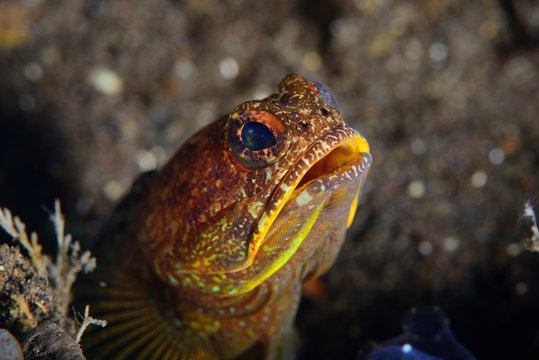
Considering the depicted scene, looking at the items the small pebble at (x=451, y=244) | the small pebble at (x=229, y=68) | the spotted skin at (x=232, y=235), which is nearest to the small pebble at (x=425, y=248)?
the small pebble at (x=451, y=244)

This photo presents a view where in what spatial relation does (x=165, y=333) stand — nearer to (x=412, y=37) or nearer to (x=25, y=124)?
(x=25, y=124)

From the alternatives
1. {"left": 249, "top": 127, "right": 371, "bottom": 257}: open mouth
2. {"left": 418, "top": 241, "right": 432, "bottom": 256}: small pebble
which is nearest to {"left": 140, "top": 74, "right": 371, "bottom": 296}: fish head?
{"left": 249, "top": 127, "right": 371, "bottom": 257}: open mouth

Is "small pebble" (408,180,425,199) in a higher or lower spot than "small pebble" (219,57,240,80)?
lower

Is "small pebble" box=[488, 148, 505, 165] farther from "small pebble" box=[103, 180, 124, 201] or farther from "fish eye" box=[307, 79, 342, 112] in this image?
"small pebble" box=[103, 180, 124, 201]

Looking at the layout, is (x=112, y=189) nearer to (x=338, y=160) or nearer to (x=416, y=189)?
(x=338, y=160)

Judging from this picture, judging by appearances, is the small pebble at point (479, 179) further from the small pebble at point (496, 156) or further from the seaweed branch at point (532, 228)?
the seaweed branch at point (532, 228)

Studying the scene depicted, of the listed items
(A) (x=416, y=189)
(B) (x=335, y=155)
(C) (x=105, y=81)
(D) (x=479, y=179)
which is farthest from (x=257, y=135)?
(C) (x=105, y=81)

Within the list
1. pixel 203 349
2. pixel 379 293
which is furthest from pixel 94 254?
pixel 379 293
